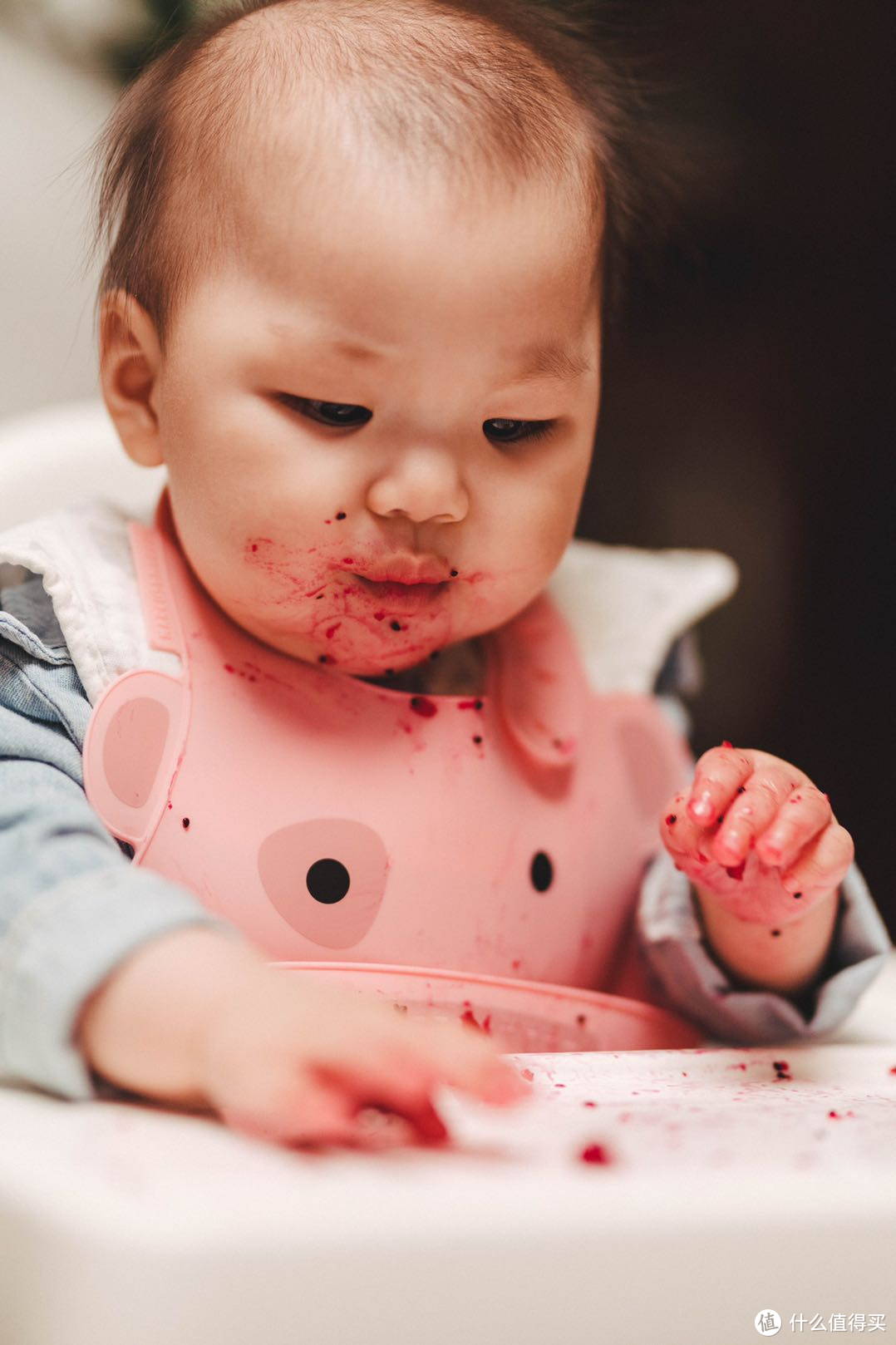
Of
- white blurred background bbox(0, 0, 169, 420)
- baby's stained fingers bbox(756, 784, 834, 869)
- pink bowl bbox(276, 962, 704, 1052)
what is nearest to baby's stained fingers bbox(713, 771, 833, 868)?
baby's stained fingers bbox(756, 784, 834, 869)

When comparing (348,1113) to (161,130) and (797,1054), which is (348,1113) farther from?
(161,130)

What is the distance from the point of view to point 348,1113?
385 mm

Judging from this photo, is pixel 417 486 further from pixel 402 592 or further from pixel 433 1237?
pixel 433 1237

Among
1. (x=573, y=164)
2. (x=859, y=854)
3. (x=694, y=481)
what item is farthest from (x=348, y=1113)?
(x=694, y=481)

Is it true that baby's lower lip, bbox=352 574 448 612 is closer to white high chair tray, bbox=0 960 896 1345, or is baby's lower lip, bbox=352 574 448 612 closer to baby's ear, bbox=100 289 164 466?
baby's ear, bbox=100 289 164 466

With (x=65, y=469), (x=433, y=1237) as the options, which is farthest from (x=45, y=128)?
(x=433, y=1237)

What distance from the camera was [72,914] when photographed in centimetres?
45

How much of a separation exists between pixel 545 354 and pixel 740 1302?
14.9 inches

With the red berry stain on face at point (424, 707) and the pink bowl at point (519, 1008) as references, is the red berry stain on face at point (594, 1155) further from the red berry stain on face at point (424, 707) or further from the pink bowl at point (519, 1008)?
the red berry stain on face at point (424, 707)

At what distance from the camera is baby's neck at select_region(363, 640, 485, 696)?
0.68 metres

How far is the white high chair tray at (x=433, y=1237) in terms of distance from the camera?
→ 336 millimetres

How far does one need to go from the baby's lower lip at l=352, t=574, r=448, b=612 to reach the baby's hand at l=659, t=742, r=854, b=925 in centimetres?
14

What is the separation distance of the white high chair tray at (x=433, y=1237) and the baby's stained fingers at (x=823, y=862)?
6.1 inches

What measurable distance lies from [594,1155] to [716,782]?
0.20 meters
